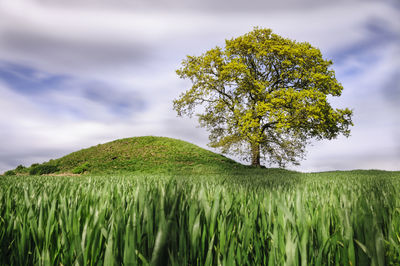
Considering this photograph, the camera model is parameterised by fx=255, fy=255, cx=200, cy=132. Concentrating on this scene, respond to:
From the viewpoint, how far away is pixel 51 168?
63.9ft

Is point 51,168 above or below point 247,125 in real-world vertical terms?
below

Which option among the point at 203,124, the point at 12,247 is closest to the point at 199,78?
the point at 203,124

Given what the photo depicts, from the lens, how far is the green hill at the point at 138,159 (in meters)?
18.2

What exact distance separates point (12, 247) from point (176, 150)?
71.0 feet

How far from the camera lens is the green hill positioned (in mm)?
18203

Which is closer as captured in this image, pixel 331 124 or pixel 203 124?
pixel 331 124

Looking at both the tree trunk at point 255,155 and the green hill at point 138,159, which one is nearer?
the green hill at point 138,159

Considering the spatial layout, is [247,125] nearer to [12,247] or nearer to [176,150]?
[176,150]

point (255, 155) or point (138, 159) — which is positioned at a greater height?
point (255, 155)

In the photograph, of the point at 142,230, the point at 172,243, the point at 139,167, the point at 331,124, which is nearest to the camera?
the point at 172,243

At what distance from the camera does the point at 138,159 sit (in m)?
20.5

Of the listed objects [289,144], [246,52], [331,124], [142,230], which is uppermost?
[246,52]

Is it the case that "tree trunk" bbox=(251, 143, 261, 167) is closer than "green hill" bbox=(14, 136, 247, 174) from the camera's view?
No

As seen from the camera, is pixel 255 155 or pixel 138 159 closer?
pixel 138 159
